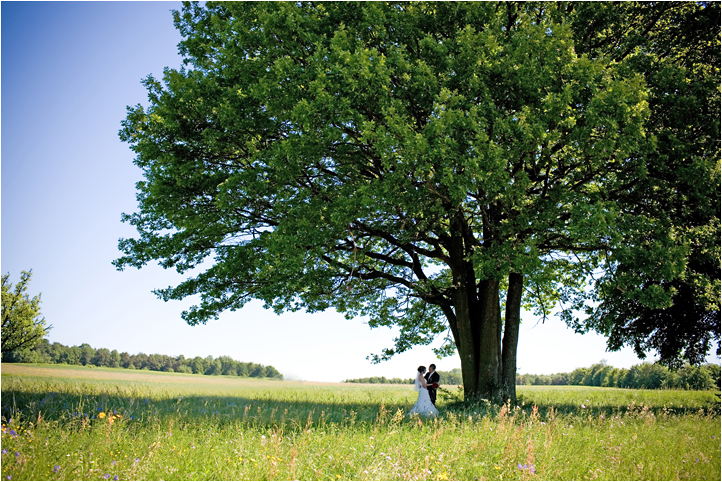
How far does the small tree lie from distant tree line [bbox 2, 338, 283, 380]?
2735cm

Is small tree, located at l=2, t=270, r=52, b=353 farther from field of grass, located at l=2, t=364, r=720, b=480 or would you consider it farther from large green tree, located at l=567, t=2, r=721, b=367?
large green tree, located at l=567, t=2, r=721, b=367

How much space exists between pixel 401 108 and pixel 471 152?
1.93 metres

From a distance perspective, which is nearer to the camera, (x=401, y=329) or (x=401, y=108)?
(x=401, y=108)

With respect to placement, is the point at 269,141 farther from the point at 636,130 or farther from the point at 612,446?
the point at 612,446

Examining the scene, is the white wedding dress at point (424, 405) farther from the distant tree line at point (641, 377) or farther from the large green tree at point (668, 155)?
the distant tree line at point (641, 377)

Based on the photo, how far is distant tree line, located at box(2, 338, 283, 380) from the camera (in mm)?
53219

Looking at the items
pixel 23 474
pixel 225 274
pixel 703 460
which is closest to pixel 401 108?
pixel 225 274

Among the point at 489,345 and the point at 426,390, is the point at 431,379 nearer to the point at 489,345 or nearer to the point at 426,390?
the point at 426,390

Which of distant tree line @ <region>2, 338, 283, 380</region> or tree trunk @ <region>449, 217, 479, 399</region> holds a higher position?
tree trunk @ <region>449, 217, 479, 399</region>

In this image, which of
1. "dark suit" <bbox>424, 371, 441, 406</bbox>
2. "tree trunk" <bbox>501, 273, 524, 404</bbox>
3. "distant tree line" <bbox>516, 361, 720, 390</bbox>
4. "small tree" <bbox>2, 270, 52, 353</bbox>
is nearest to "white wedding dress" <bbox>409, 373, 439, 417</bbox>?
"dark suit" <bbox>424, 371, 441, 406</bbox>

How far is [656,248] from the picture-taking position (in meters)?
10.7

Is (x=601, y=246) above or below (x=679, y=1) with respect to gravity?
below

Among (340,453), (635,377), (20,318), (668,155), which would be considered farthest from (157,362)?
(668,155)

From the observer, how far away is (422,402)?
11977 millimetres
